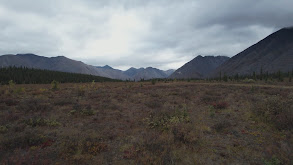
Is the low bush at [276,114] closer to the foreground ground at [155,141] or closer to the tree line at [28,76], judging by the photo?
the foreground ground at [155,141]

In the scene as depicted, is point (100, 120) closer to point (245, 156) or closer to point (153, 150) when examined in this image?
point (153, 150)

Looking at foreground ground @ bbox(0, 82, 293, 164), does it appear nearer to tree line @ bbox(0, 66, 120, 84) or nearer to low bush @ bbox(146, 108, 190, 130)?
low bush @ bbox(146, 108, 190, 130)

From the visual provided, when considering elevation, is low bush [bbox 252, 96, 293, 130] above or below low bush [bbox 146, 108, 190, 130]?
above

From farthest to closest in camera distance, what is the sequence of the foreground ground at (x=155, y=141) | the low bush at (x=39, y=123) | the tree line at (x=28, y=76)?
1. the tree line at (x=28, y=76)
2. the low bush at (x=39, y=123)
3. the foreground ground at (x=155, y=141)

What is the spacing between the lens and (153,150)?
5559 millimetres

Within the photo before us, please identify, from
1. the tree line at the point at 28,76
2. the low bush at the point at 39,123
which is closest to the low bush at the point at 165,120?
the low bush at the point at 39,123

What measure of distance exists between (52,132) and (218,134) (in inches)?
359

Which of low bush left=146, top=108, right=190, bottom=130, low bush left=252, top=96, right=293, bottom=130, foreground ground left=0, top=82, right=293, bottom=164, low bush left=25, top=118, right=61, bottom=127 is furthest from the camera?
low bush left=25, top=118, right=61, bottom=127

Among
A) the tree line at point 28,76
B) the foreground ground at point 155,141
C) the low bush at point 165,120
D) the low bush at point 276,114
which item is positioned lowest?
the foreground ground at point 155,141

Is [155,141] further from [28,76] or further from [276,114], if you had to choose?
[28,76]

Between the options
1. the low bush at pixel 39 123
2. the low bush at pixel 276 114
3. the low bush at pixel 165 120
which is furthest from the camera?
the low bush at pixel 39 123

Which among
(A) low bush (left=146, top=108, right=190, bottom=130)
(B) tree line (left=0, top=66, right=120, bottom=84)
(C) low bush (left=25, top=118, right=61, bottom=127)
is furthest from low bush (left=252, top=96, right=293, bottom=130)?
Result: (B) tree line (left=0, top=66, right=120, bottom=84)

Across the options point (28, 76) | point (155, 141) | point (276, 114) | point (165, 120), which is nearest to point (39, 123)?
point (155, 141)

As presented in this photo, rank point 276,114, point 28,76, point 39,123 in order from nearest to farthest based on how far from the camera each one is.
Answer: point 276,114, point 39,123, point 28,76
